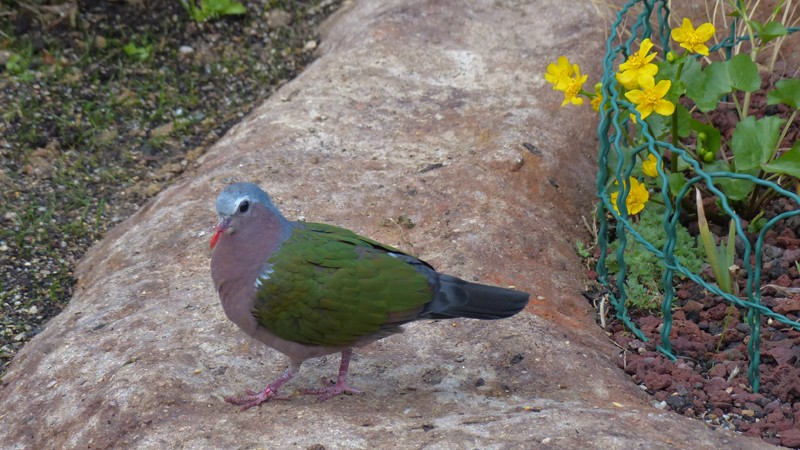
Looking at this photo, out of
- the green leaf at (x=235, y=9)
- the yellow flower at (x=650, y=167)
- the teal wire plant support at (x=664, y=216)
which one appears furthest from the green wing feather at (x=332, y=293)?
the green leaf at (x=235, y=9)

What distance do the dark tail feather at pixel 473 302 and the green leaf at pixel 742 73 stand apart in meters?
1.37

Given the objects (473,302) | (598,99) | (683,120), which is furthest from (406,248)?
(683,120)

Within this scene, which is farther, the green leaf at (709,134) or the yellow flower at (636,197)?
the green leaf at (709,134)

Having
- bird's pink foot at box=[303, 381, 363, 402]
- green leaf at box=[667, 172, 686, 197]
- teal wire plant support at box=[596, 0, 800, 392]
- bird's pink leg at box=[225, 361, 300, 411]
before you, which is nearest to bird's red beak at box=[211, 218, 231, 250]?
bird's pink leg at box=[225, 361, 300, 411]

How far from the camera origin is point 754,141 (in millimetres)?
3816

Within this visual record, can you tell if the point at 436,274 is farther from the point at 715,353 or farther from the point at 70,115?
the point at 70,115

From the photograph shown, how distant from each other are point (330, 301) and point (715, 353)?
1536 mm

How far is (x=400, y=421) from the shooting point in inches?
121

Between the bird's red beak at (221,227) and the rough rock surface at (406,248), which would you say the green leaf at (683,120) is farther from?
the bird's red beak at (221,227)

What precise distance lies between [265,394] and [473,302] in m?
0.77

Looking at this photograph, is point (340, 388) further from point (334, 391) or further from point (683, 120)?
point (683, 120)

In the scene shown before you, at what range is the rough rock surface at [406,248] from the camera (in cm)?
308

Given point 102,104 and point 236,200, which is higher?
point 236,200

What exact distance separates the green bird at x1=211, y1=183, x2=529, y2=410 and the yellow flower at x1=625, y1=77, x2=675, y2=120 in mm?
927
